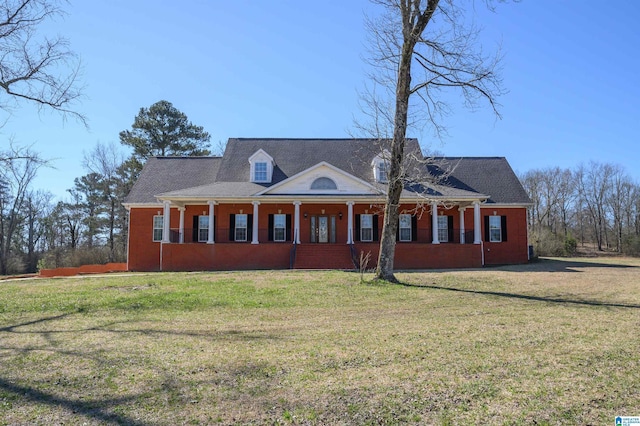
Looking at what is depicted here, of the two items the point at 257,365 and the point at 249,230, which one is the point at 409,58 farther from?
the point at 249,230

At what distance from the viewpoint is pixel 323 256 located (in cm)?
2041

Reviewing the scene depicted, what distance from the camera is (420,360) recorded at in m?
5.53

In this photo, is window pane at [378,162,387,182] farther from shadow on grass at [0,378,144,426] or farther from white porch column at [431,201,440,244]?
shadow on grass at [0,378,144,426]

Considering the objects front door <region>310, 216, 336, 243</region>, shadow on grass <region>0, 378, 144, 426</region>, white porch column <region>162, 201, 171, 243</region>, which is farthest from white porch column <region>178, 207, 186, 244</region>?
shadow on grass <region>0, 378, 144, 426</region>

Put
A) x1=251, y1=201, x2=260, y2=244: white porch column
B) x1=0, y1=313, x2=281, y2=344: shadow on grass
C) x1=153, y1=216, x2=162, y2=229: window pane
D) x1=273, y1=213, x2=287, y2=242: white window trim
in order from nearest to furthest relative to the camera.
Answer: x1=0, y1=313, x2=281, y2=344: shadow on grass < x1=251, y1=201, x2=260, y2=244: white porch column < x1=273, y1=213, x2=287, y2=242: white window trim < x1=153, y1=216, x2=162, y2=229: window pane

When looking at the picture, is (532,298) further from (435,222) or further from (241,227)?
(241,227)

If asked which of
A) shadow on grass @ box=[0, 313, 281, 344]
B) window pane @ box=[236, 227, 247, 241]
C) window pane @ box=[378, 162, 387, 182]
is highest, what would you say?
window pane @ box=[378, 162, 387, 182]

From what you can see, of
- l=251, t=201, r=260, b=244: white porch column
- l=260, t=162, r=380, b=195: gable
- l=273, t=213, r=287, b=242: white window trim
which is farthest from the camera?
l=273, t=213, r=287, b=242: white window trim

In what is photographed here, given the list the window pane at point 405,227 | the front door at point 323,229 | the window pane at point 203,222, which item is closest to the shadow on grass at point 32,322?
the window pane at point 203,222

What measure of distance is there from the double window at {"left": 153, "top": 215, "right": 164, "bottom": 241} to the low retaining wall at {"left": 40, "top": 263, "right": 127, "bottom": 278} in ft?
8.19

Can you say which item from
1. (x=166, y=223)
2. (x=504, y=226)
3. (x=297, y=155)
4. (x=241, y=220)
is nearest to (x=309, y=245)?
(x=241, y=220)

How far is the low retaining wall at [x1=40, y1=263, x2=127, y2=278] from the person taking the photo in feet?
68.3

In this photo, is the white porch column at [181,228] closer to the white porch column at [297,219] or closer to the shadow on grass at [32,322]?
the white porch column at [297,219]

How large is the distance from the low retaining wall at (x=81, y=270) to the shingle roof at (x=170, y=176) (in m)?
3.72
